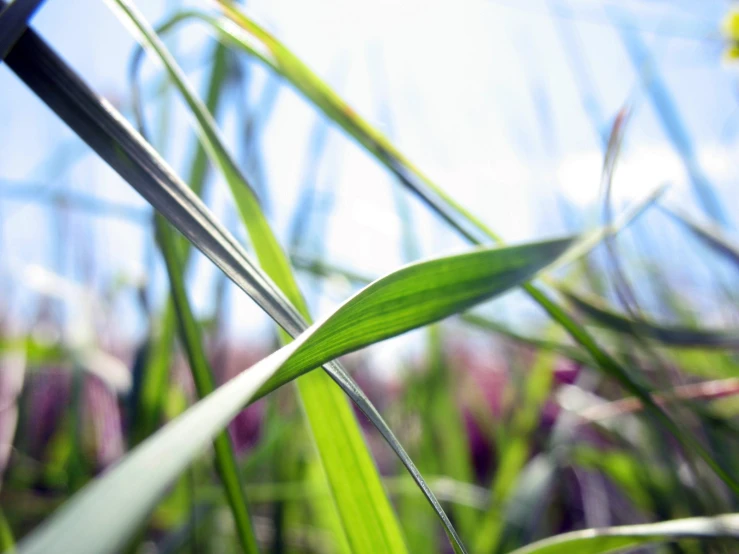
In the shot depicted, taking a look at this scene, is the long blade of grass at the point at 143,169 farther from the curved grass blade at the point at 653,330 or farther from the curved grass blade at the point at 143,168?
the curved grass blade at the point at 653,330

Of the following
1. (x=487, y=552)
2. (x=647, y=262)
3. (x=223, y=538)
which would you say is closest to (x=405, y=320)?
(x=487, y=552)

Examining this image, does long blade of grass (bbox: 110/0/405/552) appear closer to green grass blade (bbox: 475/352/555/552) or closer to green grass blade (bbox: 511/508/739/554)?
green grass blade (bbox: 511/508/739/554)

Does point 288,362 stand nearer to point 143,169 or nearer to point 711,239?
point 143,169

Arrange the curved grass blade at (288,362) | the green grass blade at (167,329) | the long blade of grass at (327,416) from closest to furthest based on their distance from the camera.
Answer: the curved grass blade at (288,362), the long blade of grass at (327,416), the green grass blade at (167,329)

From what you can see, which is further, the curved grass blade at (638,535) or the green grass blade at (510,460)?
the green grass blade at (510,460)

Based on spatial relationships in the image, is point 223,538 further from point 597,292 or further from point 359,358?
point 597,292

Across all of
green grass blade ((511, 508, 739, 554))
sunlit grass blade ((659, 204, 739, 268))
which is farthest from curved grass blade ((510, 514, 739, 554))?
sunlit grass blade ((659, 204, 739, 268))

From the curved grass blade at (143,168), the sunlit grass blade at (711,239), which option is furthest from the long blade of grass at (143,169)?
the sunlit grass blade at (711,239)
